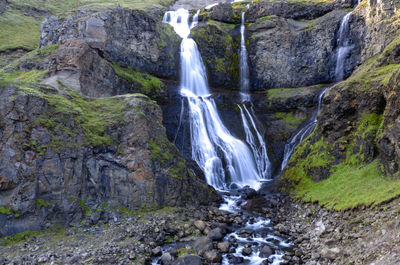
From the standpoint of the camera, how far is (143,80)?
32906mm

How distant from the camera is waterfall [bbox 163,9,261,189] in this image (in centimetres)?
2678

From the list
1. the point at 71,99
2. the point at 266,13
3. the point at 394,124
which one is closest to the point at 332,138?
the point at 394,124

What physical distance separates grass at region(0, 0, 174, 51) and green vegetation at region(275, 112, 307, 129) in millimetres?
26099

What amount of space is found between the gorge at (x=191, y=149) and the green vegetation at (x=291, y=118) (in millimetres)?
159

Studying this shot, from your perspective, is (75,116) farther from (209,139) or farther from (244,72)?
(244,72)

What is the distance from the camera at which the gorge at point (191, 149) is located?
13.4 m

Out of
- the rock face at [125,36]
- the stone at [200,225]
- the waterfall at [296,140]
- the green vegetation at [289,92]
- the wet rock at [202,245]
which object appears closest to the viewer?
the wet rock at [202,245]

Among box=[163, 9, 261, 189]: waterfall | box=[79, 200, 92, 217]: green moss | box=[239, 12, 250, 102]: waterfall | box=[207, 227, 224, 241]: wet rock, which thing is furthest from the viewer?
box=[239, 12, 250, 102]: waterfall

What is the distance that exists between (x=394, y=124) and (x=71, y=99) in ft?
64.4

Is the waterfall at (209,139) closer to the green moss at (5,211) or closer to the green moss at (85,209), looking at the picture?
the green moss at (85,209)

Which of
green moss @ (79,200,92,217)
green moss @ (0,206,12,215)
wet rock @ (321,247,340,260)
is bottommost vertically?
wet rock @ (321,247,340,260)

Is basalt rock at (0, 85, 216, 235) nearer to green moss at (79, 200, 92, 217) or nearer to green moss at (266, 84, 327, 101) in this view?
green moss at (79, 200, 92, 217)

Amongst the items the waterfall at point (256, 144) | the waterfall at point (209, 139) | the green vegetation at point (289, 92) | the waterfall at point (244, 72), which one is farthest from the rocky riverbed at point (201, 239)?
the waterfall at point (244, 72)

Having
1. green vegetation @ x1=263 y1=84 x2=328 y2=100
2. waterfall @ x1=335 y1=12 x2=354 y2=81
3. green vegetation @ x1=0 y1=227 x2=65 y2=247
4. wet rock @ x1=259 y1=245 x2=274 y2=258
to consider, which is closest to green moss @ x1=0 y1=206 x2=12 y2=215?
green vegetation @ x1=0 y1=227 x2=65 y2=247
